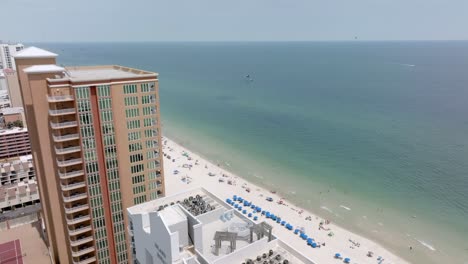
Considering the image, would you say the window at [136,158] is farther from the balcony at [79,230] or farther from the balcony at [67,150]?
the balcony at [79,230]

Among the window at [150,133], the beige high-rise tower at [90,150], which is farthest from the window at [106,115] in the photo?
the window at [150,133]

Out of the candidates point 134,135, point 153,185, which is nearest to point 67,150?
point 134,135

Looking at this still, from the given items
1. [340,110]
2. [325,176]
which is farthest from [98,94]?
[340,110]

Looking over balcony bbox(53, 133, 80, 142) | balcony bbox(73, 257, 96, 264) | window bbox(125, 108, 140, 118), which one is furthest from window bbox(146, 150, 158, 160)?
balcony bbox(73, 257, 96, 264)

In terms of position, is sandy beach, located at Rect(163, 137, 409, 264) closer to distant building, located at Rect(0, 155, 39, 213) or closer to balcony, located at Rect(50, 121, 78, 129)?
distant building, located at Rect(0, 155, 39, 213)

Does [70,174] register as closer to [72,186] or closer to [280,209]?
[72,186]
